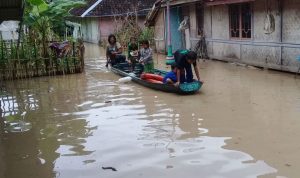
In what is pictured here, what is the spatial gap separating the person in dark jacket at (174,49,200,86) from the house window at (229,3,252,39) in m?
5.67

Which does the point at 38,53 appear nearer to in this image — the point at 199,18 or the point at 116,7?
the point at 199,18

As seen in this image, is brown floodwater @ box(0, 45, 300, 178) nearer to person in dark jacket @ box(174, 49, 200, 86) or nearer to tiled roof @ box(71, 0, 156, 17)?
person in dark jacket @ box(174, 49, 200, 86)

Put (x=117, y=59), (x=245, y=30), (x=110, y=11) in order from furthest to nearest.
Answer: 1. (x=110, y=11)
2. (x=117, y=59)
3. (x=245, y=30)

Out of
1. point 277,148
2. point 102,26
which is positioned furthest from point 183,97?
point 102,26

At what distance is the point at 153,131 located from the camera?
7.22 meters

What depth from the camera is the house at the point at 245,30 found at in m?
12.8

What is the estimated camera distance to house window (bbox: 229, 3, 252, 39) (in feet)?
49.3

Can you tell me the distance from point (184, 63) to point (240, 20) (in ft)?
20.7

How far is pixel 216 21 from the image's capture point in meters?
17.3

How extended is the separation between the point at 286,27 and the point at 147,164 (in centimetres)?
895

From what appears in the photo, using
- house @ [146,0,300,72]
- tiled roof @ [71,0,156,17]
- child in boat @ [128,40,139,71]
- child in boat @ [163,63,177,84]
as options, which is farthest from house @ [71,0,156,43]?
child in boat @ [163,63,177,84]

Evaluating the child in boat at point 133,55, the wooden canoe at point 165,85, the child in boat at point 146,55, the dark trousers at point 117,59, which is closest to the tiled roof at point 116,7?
the dark trousers at point 117,59

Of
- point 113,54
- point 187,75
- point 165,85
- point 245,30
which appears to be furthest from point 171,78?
point 245,30

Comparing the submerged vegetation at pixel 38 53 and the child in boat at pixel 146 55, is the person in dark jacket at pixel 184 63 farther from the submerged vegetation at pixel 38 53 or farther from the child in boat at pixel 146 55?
the submerged vegetation at pixel 38 53
